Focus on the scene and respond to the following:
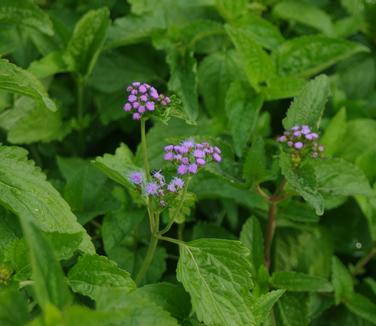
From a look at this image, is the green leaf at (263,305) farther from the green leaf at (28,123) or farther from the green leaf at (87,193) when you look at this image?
the green leaf at (28,123)

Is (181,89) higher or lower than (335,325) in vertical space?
higher

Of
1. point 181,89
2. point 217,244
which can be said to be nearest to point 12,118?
point 181,89

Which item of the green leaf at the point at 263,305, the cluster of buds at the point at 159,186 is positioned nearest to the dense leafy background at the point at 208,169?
the green leaf at the point at 263,305

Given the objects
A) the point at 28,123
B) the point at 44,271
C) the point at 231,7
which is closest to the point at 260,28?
the point at 231,7

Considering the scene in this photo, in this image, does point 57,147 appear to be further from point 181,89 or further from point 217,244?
point 217,244

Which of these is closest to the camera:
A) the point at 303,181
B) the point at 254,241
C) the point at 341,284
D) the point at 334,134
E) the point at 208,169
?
the point at 303,181

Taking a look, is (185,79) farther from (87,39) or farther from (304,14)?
(304,14)
